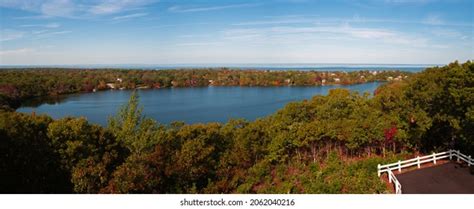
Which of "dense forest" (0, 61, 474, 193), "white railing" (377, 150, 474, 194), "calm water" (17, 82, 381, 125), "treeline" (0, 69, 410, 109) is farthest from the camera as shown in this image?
"calm water" (17, 82, 381, 125)

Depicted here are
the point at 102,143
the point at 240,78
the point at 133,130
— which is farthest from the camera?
the point at 240,78

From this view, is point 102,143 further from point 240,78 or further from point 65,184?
point 240,78

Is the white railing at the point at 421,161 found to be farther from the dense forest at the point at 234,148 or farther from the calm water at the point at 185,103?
the calm water at the point at 185,103

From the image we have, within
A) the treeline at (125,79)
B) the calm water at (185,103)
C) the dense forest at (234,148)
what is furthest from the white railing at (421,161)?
the calm water at (185,103)

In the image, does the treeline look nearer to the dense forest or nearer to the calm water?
the dense forest

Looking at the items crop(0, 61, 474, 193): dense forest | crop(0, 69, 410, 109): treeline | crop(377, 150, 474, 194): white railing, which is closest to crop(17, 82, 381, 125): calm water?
crop(0, 69, 410, 109): treeline
